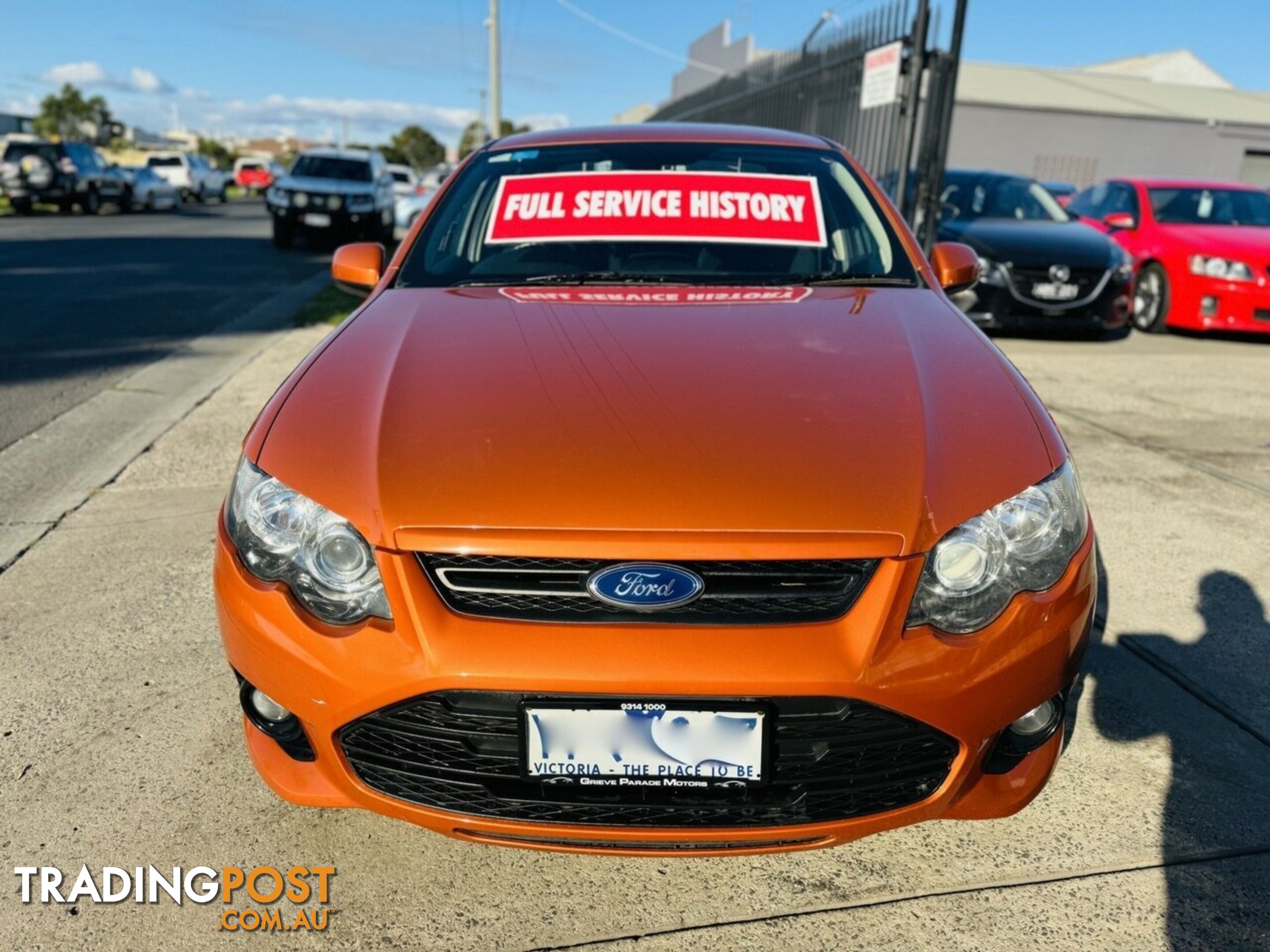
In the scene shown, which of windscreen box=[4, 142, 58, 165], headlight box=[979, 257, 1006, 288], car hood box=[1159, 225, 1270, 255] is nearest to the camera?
headlight box=[979, 257, 1006, 288]

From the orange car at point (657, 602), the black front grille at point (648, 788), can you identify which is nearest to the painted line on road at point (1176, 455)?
the orange car at point (657, 602)

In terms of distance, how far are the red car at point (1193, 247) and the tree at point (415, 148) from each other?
86267mm

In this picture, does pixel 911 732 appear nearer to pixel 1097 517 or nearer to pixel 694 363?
pixel 694 363

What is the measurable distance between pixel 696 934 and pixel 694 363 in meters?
1.13

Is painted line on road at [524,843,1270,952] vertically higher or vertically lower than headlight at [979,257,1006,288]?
lower

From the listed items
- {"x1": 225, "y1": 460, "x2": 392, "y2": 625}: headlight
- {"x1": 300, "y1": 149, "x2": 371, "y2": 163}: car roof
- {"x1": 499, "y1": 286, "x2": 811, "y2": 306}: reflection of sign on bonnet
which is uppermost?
{"x1": 499, "y1": 286, "x2": 811, "y2": 306}: reflection of sign on bonnet

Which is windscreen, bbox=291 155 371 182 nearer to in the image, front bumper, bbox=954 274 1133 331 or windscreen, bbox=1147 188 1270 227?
front bumper, bbox=954 274 1133 331

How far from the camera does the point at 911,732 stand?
5.43 ft

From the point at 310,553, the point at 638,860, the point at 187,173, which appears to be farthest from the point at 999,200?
the point at 187,173

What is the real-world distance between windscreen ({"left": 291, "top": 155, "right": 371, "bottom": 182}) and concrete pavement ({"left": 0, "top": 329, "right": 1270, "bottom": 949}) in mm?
15077

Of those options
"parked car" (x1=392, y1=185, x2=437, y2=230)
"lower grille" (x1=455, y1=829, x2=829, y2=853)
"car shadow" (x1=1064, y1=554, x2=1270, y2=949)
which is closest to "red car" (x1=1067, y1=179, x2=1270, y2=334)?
"car shadow" (x1=1064, y1=554, x2=1270, y2=949)

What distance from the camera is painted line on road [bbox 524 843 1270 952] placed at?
180 cm

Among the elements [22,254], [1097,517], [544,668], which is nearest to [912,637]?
[544,668]

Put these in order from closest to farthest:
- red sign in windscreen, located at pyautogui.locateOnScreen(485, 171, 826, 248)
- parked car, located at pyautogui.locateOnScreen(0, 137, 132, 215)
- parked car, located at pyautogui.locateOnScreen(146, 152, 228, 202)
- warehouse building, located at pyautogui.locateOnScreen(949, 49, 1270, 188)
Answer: red sign in windscreen, located at pyautogui.locateOnScreen(485, 171, 826, 248) → parked car, located at pyautogui.locateOnScreen(0, 137, 132, 215) → warehouse building, located at pyautogui.locateOnScreen(949, 49, 1270, 188) → parked car, located at pyautogui.locateOnScreen(146, 152, 228, 202)
